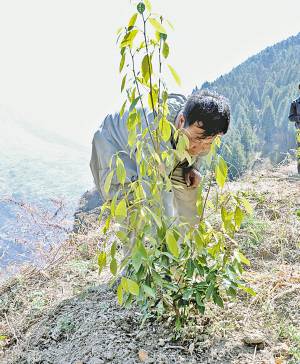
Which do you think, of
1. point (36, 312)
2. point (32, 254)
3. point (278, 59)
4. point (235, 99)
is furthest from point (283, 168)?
point (278, 59)

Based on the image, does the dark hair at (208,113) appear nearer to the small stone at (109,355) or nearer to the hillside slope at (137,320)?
the hillside slope at (137,320)

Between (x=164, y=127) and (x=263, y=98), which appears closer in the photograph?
(x=164, y=127)

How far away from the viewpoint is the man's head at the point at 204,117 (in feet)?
4.87

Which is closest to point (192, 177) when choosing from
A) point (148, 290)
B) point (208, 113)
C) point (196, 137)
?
point (196, 137)

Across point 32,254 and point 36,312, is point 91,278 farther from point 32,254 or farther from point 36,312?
point 32,254

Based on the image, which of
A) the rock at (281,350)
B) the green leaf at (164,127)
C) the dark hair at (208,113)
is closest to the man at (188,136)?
the dark hair at (208,113)

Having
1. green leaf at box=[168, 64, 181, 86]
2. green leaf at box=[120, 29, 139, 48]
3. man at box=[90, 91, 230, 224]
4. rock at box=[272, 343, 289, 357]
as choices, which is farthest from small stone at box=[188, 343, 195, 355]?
green leaf at box=[120, 29, 139, 48]

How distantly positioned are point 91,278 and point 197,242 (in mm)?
1337

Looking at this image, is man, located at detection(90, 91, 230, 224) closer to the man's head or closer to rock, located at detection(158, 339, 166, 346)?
the man's head

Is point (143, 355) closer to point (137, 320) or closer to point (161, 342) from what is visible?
point (161, 342)

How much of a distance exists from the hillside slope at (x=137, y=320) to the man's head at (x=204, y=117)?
733 millimetres

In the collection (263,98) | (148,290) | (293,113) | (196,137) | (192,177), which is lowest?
(148,290)

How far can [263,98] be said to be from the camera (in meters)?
56.2

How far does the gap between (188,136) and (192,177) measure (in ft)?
1.50
